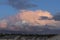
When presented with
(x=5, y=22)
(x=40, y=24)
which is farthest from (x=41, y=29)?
(x=5, y=22)

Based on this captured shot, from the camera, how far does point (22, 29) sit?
26156 millimetres

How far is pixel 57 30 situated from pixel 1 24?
3.96 metres

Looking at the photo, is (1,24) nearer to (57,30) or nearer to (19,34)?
(19,34)

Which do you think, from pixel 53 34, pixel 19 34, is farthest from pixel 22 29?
pixel 53 34

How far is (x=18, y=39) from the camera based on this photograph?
26.0 m

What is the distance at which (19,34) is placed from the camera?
2575 cm

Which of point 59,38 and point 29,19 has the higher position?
point 29,19

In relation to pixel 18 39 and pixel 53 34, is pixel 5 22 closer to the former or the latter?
pixel 18 39

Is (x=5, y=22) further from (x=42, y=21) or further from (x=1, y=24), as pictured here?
(x=42, y=21)

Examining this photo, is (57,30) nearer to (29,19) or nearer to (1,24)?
(29,19)

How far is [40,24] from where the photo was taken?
2639 cm

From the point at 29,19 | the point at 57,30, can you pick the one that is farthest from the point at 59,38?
the point at 29,19

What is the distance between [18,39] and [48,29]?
7.20 ft

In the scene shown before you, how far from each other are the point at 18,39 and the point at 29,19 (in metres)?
1.68
